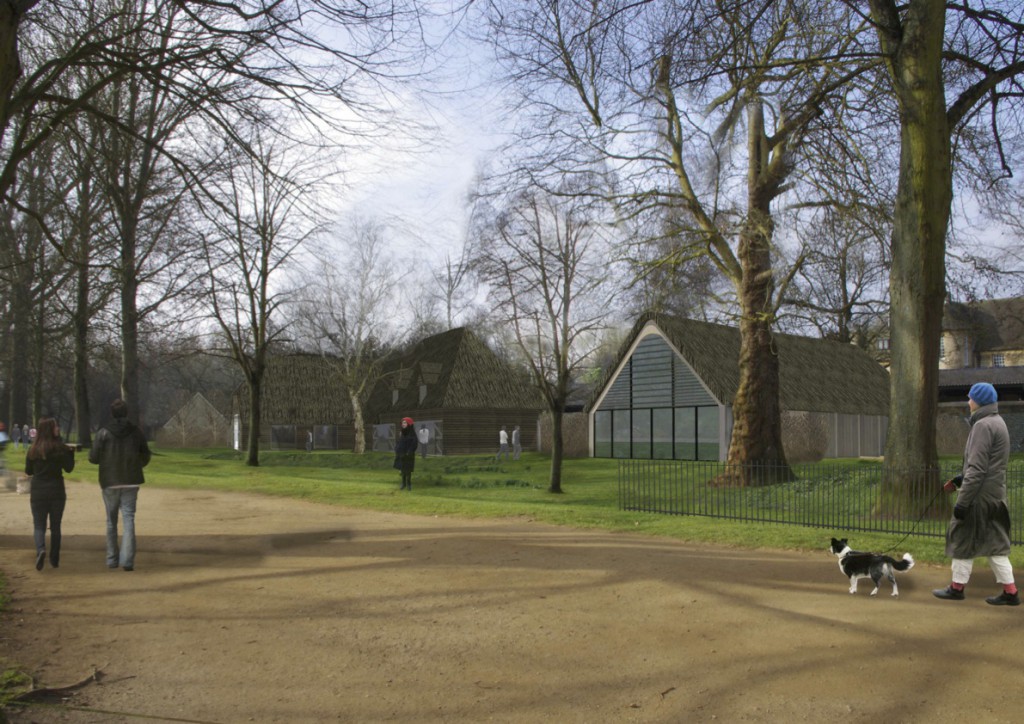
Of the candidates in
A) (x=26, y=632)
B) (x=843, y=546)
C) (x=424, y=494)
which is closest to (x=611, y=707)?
(x=843, y=546)

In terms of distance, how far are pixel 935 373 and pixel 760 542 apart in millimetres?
4231

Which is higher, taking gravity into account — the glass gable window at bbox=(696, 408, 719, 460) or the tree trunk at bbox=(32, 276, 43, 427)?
the tree trunk at bbox=(32, 276, 43, 427)

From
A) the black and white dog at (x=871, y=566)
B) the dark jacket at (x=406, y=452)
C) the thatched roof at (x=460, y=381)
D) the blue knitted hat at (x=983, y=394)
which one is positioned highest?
the thatched roof at (x=460, y=381)

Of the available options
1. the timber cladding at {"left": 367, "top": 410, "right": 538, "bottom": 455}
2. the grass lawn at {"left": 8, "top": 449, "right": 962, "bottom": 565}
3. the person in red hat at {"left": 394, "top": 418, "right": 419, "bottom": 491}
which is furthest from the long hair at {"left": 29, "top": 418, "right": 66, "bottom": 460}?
the timber cladding at {"left": 367, "top": 410, "right": 538, "bottom": 455}

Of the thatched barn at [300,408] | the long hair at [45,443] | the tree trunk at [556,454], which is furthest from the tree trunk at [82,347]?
the thatched barn at [300,408]

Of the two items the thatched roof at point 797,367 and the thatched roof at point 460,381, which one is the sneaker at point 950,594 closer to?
the thatched roof at point 797,367

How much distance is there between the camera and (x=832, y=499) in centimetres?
1448

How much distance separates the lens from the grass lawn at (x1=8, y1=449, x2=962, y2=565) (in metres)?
12.1

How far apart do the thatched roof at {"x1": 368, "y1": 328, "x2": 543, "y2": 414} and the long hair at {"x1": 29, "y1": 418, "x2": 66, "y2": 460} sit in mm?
35893

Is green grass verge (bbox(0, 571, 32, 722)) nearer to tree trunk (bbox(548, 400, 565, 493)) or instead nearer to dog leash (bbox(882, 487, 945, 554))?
dog leash (bbox(882, 487, 945, 554))

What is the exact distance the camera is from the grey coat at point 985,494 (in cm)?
743

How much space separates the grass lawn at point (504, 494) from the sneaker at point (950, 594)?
2662mm

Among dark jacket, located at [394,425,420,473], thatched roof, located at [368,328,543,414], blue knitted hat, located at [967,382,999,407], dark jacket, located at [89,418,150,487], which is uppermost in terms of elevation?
thatched roof, located at [368,328,543,414]

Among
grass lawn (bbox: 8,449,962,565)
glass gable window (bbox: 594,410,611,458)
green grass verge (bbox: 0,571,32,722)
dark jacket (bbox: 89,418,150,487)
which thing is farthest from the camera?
glass gable window (bbox: 594,410,611,458)
